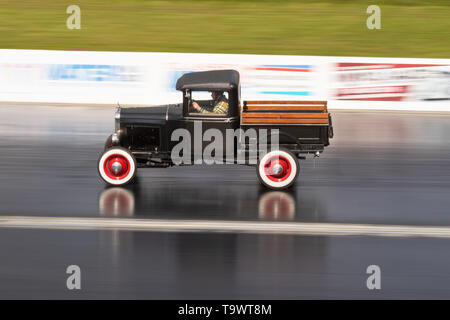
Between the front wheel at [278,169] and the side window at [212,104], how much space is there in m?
0.93

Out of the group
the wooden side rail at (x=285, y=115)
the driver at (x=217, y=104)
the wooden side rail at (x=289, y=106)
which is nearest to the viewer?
the driver at (x=217, y=104)

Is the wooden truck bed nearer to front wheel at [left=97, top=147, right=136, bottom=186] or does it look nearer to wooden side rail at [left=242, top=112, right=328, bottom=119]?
wooden side rail at [left=242, top=112, right=328, bottom=119]

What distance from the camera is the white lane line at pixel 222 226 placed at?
8766 millimetres

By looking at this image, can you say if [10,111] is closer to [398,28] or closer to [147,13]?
→ [147,13]

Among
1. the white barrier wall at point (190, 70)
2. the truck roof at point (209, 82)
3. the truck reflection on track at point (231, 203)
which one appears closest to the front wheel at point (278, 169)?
the truck reflection on track at point (231, 203)

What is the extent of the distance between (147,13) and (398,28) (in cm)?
905

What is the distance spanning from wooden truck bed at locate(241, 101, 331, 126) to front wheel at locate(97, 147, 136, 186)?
70.0 inches

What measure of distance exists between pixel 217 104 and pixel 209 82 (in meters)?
0.35

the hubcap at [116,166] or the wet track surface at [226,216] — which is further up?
the hubcap at [116,166]

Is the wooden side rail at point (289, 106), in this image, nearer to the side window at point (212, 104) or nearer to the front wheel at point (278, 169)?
the side window at point (212, 104)

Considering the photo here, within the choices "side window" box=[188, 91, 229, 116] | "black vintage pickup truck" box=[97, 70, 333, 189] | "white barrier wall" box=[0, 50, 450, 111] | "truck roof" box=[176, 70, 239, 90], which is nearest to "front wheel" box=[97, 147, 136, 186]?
"black vintage pickup truck" box=[97, 70, 333, 189]

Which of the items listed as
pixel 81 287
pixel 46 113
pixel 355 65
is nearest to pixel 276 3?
pixel 355 65

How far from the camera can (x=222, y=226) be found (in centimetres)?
892

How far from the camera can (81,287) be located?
279 inches
